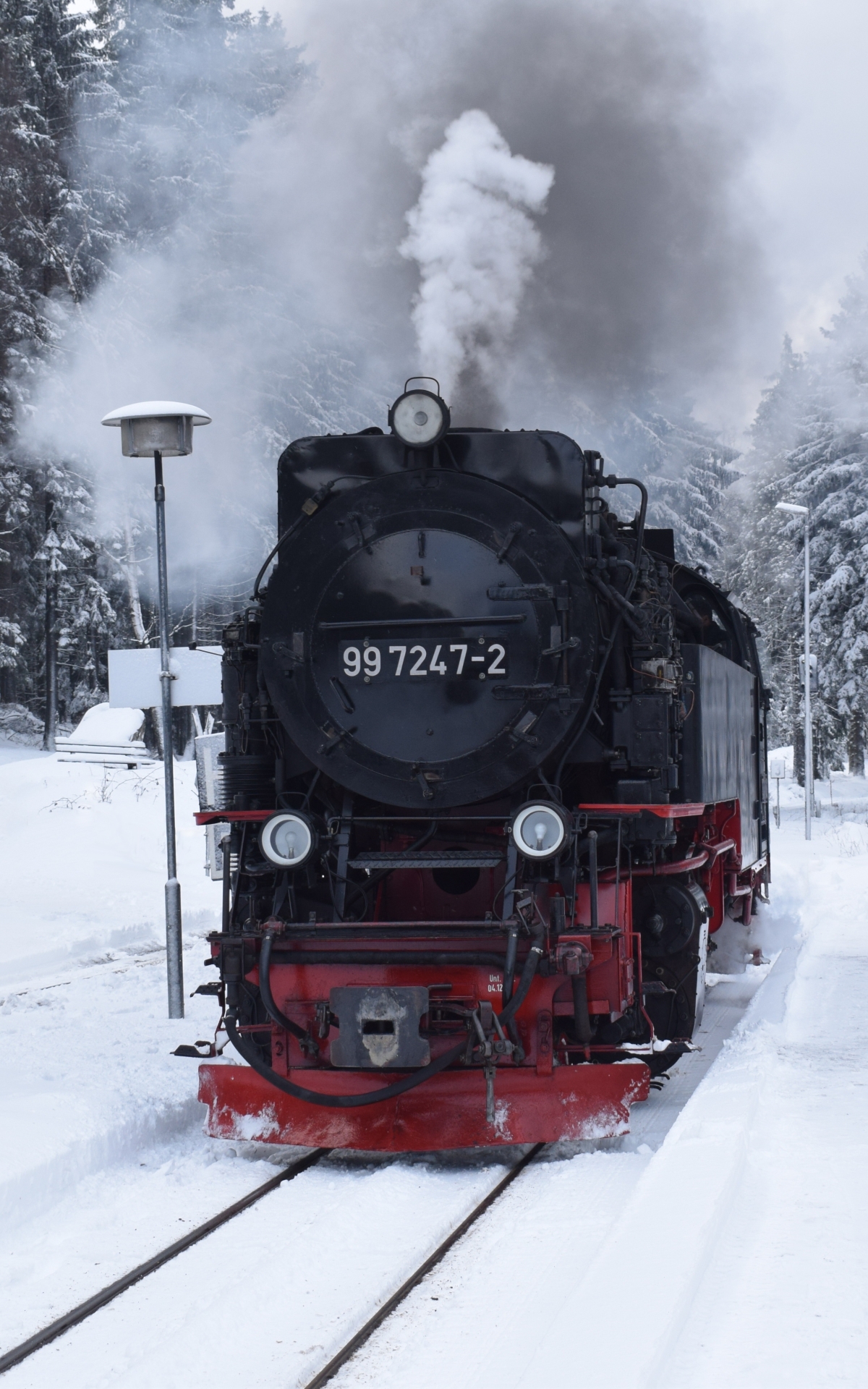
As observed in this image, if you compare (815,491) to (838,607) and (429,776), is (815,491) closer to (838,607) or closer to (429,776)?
(838,607)

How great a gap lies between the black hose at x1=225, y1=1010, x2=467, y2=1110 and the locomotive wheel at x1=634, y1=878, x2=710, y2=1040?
70.9 inches

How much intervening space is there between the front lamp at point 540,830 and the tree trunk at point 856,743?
93.9 ft

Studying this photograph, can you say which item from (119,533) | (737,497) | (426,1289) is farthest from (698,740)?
(737,497)

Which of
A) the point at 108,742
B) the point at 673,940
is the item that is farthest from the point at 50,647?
the point at 673,940

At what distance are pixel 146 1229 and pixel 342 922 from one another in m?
1.44

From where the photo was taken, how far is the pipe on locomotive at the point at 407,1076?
17.6 feet

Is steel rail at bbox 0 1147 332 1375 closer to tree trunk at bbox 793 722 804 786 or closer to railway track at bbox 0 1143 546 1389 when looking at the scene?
railway track at bbox 0 1143 546 1389

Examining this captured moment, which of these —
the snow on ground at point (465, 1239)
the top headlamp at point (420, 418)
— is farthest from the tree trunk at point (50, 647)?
the top headlamp at point (420, 418)

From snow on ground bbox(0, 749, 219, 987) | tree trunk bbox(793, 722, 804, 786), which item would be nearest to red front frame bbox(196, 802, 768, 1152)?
snow on ground bbox(0, 749, 219, 987)

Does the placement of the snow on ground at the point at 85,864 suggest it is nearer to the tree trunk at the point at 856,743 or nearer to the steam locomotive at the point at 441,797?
the steam locomotive at the point at 441,797

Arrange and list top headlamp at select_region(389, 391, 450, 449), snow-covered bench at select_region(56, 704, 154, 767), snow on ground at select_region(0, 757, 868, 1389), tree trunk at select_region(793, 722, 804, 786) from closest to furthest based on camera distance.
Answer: snow on ground at select_region(0, 757, 868, 1389)
top headlamp at select_region(389, 391, 450, 449)
snow-covered bench at select_region(56, 704, 154, 767)
tree trunk at select_region(793, 722, 804, 786)

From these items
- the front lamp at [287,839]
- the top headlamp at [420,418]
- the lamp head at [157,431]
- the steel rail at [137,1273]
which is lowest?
the steel rail at [137,1273]

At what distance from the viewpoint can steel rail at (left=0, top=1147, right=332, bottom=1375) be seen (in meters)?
3.78

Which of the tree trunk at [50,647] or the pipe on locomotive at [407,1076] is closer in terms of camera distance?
the pipe on locomotive at [407,1076]
